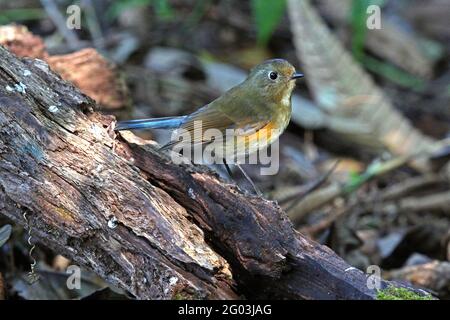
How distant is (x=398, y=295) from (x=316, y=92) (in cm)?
329

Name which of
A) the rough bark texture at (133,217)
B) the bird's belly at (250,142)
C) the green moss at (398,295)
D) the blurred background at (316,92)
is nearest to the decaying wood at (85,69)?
the blurred background at (316,92)

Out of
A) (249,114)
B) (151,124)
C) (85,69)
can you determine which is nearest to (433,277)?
(249,114)

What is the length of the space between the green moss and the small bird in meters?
0.94

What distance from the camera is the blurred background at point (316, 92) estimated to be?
406 cm

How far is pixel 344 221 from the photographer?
450 cm

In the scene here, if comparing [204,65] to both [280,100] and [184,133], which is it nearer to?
[280,100]

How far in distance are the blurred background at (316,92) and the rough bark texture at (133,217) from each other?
575 millimetres

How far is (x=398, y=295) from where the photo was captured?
2688 millimetres

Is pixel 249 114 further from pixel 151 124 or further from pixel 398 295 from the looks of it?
pixel 398 295

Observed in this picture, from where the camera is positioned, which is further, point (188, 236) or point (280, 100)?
point (280, 100)
